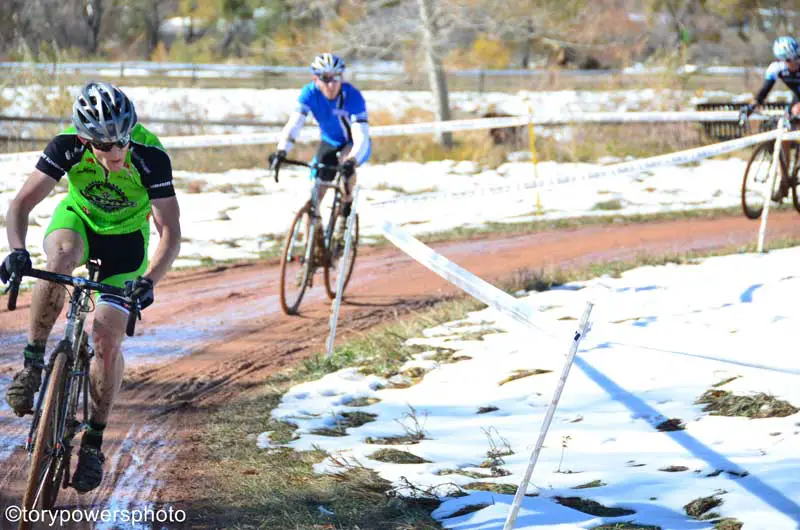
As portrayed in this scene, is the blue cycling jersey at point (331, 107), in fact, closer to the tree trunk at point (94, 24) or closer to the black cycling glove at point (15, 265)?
the black cycling glove at point (15, 265)

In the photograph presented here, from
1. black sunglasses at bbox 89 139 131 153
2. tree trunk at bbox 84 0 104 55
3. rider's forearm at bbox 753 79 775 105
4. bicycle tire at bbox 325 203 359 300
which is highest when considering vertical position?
tree trunk at bbox 84 0 104 55

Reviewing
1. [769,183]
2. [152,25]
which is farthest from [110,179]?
[152,25]

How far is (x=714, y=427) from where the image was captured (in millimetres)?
5355

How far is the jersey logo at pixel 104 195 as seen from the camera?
5309mm

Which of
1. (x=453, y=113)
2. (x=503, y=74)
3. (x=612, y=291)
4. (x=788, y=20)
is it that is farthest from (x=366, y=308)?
(x=788, y=20)

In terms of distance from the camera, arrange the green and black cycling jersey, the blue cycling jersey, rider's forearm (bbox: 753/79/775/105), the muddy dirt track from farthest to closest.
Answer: rider's forearm (bbox: 753/79/775/105) → the blue cycling jersey → the muddy dirt track → the green and black cycling jersey

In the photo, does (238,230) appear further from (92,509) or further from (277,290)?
(92,509)

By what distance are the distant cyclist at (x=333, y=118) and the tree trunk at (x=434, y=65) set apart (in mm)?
12882

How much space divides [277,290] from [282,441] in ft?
14.8

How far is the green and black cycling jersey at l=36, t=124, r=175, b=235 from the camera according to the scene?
5203mm

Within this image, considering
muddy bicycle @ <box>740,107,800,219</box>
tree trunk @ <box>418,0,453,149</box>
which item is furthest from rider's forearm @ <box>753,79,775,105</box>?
tree trunk @ <box>418,0,453,149</box>

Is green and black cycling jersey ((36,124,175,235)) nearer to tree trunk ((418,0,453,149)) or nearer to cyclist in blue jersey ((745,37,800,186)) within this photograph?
cyclist in blue jersey ((745,37,800,186))

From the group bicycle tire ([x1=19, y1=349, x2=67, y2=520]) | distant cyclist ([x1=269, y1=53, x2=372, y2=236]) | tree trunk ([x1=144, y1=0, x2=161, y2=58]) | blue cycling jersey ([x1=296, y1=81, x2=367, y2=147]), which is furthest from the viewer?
tree trunk ([x1=144, y1=0, x2=161, y2=58])

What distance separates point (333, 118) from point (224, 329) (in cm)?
230
